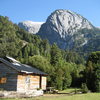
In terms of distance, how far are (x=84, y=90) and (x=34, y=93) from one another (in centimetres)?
1124

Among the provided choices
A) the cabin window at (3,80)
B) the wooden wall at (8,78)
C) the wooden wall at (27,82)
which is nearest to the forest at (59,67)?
the wooden wall at (27,82)

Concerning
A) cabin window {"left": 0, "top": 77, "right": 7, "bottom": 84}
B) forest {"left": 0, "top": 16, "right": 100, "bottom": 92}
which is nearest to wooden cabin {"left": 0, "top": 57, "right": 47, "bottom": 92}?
cabin window {"left": 0, "top": 77, "right": 7, "bottom": 84}

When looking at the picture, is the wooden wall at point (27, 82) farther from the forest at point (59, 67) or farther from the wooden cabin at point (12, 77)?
the forest at point (59, 67)

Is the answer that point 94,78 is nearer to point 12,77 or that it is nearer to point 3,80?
point 12,77

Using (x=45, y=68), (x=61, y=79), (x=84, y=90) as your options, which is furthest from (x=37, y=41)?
(x=84, y=90)

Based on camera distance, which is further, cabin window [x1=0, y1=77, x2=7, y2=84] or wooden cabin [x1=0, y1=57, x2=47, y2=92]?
cabin window [x1=0, y1=77, x2=7, y2=84]

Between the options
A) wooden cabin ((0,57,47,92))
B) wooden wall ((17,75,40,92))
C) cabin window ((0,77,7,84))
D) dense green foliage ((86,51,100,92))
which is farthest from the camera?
dense green foliage ((86,51,100,92))

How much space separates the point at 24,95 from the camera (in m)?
22.4

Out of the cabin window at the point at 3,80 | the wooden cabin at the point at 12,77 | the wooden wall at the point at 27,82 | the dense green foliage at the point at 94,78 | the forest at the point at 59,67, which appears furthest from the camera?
the forest at the point at 59,67

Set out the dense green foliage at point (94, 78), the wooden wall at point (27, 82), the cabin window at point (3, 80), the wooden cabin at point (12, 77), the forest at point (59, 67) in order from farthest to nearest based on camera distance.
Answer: the forest at point (59, 67) → the dense green foliage at point (94, 78) → the wooden wall at point (27, 82) → the cabin window at point (3, 80) → the wooden cabin at point (12, 77)

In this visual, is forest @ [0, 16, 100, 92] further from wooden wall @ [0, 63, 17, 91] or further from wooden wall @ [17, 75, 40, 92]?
wooden wall @ [0, 63, 17, 91]

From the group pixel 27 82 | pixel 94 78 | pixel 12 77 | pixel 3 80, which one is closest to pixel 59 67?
pixel 94 78

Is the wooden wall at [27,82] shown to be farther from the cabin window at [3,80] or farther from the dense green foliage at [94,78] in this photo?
the dense green foliage at [94,78]

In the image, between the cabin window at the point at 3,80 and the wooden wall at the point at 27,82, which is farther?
the wooden wall at the point at 27,82
